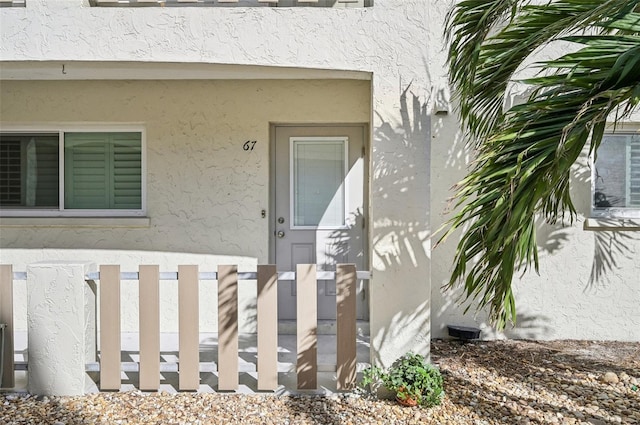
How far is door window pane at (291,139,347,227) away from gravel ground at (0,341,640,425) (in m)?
2.60

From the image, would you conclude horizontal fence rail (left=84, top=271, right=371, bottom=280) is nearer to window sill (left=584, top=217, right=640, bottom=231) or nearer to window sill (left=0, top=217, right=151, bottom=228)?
→ window sill (left=0, top=217, right=151, bottom=228)

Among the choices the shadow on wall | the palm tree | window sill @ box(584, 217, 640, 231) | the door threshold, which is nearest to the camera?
the palm tree

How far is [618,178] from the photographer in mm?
6570

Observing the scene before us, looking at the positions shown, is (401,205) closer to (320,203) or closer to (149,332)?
(320,203)

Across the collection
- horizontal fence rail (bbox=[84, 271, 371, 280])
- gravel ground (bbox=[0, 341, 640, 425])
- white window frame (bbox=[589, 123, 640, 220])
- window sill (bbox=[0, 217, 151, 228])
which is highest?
white window frame (bbox=[589, 123, 640, 220])

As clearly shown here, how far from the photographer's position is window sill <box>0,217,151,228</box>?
646cm

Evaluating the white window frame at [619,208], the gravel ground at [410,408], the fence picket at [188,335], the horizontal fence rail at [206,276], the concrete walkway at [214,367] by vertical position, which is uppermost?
the white window frame at [619,208]

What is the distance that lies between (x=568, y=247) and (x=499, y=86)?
3235 millimetres

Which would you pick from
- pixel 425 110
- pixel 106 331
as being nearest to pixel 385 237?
pixel 425 110

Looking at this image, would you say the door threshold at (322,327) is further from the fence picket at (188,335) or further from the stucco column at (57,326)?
the stucco column at (57,326)

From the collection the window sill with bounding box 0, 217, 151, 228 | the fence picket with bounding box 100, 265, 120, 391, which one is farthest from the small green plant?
the window sill with bounding box 0, 217, 151, 228

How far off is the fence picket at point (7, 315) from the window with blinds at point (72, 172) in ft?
7.00

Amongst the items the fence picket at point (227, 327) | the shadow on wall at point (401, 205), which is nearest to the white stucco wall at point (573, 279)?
the shadow on wall at point (401, 205)

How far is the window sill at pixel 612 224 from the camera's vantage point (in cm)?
636
